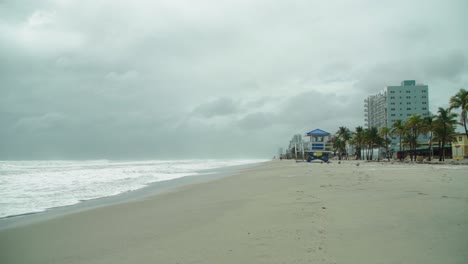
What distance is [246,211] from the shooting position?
6793 millimetres

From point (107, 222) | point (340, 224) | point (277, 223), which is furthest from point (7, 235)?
point (340, 224)

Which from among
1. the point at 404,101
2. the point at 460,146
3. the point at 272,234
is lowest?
the point at 272,234

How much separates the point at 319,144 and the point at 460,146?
113 feet

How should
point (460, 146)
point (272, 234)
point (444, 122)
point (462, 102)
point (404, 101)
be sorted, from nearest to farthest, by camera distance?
1. point (272, 234)
2. point (462, 102)
3. point (444, 122)
4. point (460, 146)
5. point (404, 101)

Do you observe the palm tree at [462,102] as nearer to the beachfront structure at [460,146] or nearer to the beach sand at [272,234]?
the beachfront structure at [460,146]

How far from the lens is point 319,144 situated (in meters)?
43.2

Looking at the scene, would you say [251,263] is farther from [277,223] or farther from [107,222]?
[107,222]

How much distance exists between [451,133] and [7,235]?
64.0 m

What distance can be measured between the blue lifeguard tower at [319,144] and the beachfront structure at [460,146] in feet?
98.5

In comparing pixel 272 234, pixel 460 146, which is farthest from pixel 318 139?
pixel 272 234

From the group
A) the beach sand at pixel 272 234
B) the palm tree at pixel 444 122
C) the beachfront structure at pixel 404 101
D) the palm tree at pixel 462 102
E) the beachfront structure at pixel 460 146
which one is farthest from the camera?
the beachfront structure at pixel 404 101

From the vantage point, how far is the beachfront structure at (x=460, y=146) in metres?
55.7

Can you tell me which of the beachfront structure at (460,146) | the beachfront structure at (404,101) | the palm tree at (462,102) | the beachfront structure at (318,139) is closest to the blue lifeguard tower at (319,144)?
the beachfront structure at (318,139)

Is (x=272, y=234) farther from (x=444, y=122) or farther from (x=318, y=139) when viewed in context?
(x=444, y=122)
